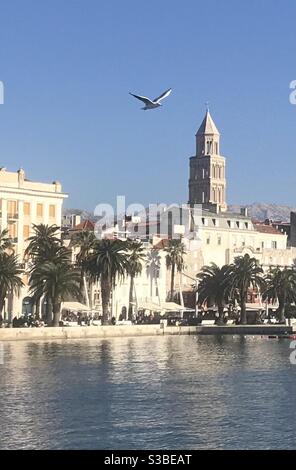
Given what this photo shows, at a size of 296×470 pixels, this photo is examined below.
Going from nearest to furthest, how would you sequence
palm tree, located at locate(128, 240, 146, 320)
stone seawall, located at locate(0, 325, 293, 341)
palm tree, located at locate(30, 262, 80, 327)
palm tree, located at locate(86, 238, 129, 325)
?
stone seawall, located at locate(0, 325, 293, 341), palm tree, located at locate(30, 262, 80, 327), palm tree, located at locate(86, 238, 129, 325), palm tree, located at locate(128, 240, 146, 320)

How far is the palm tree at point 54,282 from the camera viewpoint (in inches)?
3711

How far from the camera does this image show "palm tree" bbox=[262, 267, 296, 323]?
122562 mm

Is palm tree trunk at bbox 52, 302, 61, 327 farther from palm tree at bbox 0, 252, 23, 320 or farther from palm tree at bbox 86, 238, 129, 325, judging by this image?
palm tree at bbox 86, 238, 129, 325

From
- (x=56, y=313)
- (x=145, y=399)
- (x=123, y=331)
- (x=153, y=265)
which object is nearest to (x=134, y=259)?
(x=123, y=331)

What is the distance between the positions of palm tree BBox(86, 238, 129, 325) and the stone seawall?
408 cm

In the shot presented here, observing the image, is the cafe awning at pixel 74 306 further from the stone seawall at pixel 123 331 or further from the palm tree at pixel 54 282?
the palm tree at pixel 54 282

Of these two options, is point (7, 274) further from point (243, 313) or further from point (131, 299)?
point (243, 313)

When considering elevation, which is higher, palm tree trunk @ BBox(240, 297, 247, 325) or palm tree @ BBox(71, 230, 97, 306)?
palm tree @ BBox(71, 230, 97, 306)

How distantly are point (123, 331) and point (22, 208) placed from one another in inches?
758

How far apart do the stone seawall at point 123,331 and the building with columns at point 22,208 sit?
474 inches

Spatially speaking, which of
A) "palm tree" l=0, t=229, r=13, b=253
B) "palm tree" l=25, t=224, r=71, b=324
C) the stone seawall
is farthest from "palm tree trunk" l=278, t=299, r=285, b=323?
"palm tree" l=0, t=229, r=13, b=253

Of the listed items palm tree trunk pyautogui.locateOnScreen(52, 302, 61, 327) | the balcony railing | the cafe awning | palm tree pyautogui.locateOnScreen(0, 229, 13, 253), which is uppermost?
the balcony railing

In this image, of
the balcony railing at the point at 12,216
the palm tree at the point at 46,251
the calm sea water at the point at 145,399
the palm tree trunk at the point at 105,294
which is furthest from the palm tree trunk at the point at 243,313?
the calm sea water at the point at 145,399

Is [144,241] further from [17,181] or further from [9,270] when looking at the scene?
[9,270]
